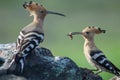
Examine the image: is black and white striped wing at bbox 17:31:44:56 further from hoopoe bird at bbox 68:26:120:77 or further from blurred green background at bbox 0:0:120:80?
blurred green background at bbox 0:0:120:80

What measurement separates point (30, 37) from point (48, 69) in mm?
878

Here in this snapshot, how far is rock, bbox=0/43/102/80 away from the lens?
9.42 meters

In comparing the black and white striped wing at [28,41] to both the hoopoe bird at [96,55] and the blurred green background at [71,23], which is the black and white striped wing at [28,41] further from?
the blurred green background at [71,23]

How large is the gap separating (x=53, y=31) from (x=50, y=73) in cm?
1130

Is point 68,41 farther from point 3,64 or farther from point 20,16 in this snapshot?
point 3,64

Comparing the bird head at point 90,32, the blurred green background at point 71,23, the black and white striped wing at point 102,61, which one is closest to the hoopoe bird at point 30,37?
the bird head at point 90,32

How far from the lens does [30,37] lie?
406 inches

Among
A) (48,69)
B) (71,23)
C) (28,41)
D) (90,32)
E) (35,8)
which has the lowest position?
(48,69)

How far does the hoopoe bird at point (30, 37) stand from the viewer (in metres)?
9.76

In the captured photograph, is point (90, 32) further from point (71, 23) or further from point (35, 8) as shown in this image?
point (71, 23)

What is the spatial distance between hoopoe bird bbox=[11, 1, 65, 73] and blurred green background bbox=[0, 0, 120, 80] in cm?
545

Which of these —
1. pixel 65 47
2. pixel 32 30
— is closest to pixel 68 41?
pixel 65 47

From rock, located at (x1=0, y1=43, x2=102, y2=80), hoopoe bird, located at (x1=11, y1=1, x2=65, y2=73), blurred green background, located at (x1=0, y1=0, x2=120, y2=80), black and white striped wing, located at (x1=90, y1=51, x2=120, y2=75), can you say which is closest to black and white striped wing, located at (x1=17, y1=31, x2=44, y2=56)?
hoopoe bird, located at (x1=11, y1=1, x2=65, y2=73)

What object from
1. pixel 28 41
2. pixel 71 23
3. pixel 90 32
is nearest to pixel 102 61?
pixel 90 32
